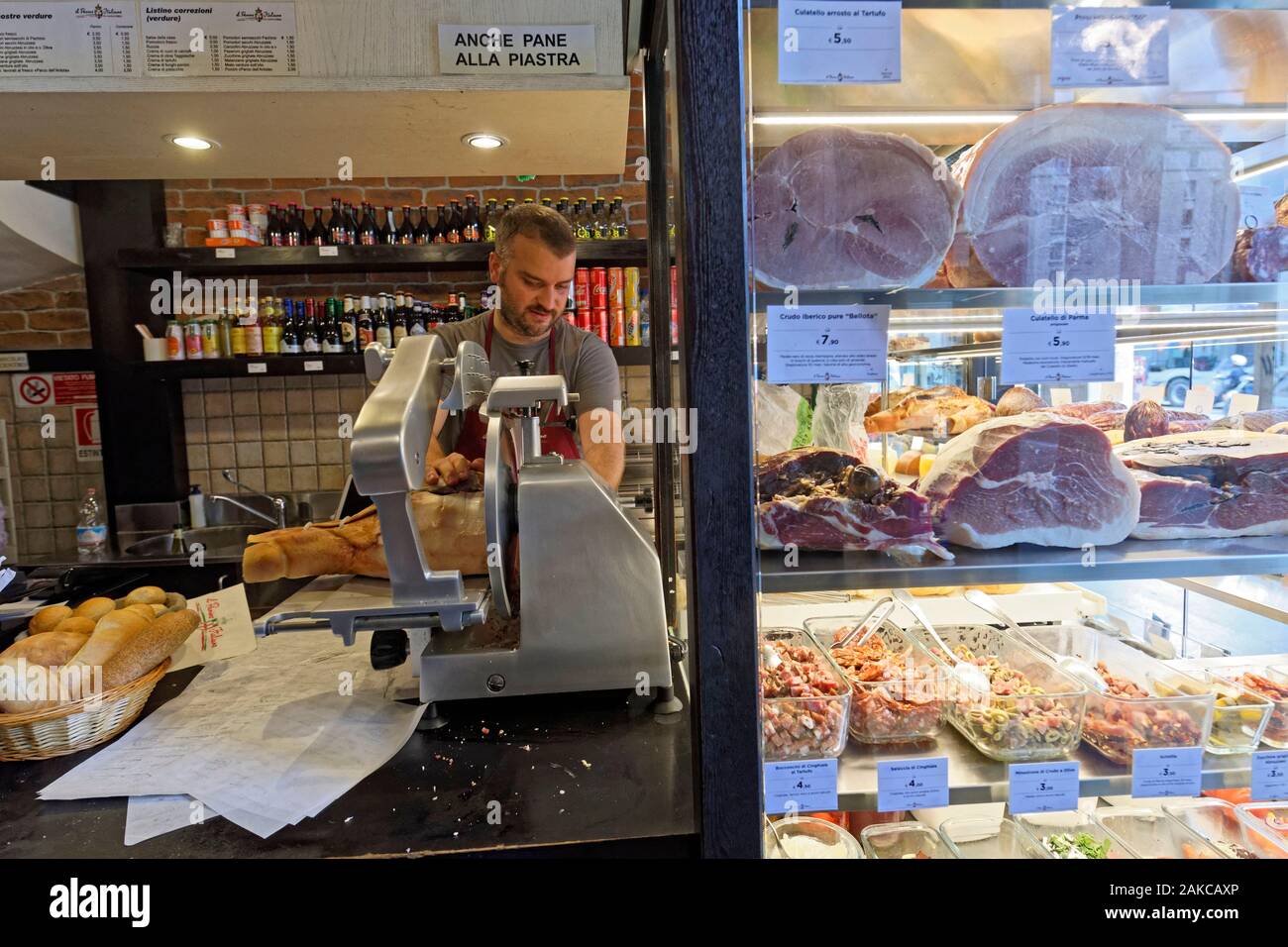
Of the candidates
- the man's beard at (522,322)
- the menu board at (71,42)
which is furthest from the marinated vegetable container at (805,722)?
the menu board at (71,42)

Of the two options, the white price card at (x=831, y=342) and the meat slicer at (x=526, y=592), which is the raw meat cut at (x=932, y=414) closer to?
the white price card at (x=831, y=342)

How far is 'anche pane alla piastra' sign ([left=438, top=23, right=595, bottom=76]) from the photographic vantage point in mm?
1828

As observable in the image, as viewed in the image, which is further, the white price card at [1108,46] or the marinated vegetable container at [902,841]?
the marinated vegetable container at [902,841]

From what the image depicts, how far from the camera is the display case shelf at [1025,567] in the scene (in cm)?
101

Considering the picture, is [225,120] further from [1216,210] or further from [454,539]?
[1216,210]

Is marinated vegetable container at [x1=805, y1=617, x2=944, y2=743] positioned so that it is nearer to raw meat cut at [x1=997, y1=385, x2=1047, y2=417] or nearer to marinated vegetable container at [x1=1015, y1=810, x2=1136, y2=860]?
marinated vegetable container at [x1=1015, y1=810, x2=1136, y2=860]

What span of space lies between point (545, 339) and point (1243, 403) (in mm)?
1851

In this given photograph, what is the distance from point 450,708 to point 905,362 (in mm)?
1075

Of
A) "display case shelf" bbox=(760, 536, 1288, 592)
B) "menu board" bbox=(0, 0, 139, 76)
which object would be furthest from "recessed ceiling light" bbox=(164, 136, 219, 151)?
"display case shelf" bbox=(760, 536, 1288, 592)

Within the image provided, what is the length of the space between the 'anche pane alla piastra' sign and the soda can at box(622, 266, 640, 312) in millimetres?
1770

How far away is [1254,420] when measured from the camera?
3.96 feet

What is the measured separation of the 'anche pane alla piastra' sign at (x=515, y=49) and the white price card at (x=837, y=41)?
109 cm

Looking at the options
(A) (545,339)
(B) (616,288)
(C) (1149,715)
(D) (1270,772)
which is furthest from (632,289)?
(D) (1270,772)
